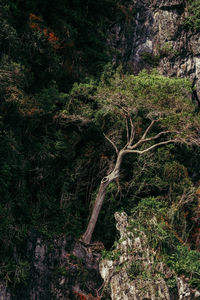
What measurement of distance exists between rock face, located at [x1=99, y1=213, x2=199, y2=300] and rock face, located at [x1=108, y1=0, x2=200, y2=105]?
13.2m

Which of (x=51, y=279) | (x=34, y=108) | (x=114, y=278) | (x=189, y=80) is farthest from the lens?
(x=189, y=80)

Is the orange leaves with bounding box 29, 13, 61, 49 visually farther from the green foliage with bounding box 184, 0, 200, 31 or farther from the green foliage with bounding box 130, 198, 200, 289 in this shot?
the green foliage with bounding box 184, 0, 200, 31

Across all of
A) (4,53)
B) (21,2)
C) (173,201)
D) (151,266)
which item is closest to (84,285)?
(151,266)

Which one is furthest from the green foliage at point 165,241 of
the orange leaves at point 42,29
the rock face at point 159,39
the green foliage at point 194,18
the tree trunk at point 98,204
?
the green foliage at point 194,18

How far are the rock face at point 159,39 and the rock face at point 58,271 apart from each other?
1407 cm

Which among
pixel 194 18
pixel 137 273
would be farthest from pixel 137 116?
pixel 194 18

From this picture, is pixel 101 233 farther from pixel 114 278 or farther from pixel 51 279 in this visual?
pixel 51 279

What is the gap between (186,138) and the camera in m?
15.8

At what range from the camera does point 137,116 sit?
19.0 meters

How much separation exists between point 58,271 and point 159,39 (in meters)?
18.6

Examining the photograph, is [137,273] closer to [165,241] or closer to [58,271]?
[165,241]

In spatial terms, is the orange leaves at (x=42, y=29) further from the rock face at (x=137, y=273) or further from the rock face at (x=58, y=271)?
the rock face at (x=137, y=273)

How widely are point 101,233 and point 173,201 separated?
4441 mm

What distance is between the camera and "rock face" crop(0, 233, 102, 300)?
41.6 feet
